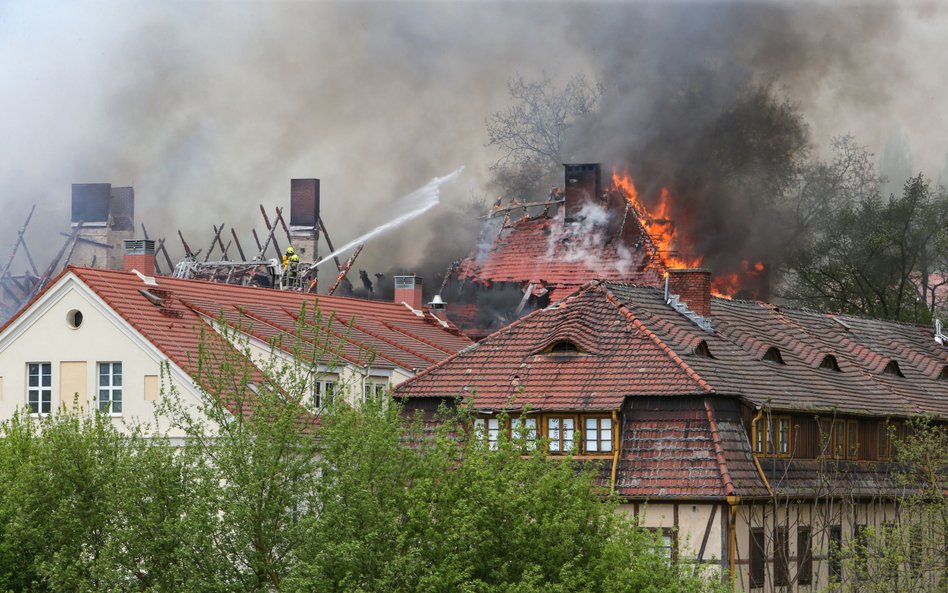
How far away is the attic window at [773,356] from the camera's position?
50094 millimetres

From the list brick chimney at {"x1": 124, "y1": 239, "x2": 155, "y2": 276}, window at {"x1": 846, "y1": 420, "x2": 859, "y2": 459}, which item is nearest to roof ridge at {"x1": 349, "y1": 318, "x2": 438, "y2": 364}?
brick chimney at {"x1": 124, "y1": 239, "x2": 155, "y2": 276}

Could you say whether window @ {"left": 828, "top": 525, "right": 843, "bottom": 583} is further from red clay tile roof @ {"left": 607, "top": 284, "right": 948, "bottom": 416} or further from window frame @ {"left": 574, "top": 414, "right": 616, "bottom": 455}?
window frame @ {"left": 574, "top": 414, "right": 616, "bottom": 455}

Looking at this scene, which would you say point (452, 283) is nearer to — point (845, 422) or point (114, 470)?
point (845, 422)

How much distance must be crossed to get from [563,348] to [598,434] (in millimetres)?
3536

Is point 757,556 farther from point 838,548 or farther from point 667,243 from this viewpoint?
point 667,243

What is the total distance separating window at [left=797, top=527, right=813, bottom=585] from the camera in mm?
45562

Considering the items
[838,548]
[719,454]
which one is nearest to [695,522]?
[719,454]

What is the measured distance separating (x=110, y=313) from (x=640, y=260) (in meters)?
23.0

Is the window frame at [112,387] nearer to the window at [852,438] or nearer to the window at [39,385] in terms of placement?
the window at [39,385]

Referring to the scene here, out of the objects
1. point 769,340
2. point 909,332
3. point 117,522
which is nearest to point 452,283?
point 909,332

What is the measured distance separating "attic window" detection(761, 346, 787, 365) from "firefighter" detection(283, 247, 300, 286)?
93.2 feet

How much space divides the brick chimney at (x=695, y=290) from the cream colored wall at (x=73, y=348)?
49.1 feet

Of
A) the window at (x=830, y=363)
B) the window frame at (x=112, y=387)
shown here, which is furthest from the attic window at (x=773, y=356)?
the window frame at (x=112, y=387)

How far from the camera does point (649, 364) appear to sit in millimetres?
45562
